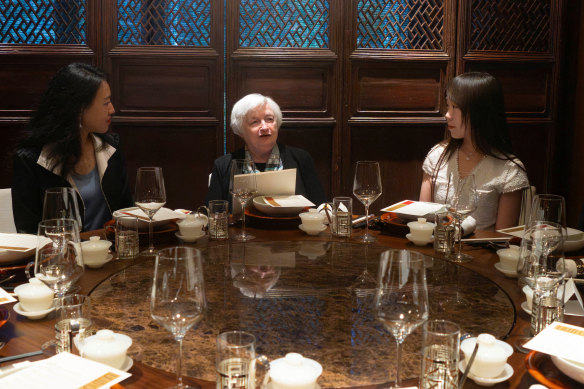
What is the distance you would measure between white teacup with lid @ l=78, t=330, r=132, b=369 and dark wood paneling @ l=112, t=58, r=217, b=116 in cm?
295

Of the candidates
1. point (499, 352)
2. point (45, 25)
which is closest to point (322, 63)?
point (45, 25)

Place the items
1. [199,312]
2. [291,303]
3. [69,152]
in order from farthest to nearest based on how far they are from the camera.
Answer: [69,152]
[291,303]
[199,312]

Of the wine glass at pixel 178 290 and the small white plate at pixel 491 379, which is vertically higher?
the wine glass at pixel 178 290

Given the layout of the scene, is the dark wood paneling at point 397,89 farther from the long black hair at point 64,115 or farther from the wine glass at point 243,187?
the wine glass at point 243,187

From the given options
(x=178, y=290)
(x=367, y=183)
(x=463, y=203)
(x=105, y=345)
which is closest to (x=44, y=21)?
(x=367, y=183)

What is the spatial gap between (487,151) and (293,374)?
2220 mm

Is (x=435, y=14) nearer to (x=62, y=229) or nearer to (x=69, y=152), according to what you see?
(x=69, y=152)

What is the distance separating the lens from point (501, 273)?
177cm

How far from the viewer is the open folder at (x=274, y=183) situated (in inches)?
95.5

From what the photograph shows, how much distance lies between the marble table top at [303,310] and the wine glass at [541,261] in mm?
113

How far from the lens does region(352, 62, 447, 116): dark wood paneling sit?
4043 mm

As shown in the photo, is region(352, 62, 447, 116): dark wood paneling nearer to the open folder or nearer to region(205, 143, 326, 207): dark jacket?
region(205, 143, 326, 207): dark jacket

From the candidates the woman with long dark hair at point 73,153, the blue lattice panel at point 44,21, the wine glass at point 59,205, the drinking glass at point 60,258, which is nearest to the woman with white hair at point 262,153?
the woman with long dark hair at point 73,153

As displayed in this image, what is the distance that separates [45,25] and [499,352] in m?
3.60
